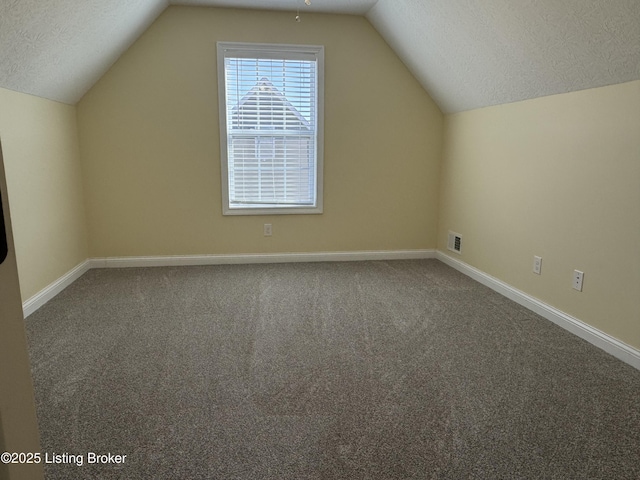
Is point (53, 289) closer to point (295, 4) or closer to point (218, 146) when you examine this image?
point (218, 146)

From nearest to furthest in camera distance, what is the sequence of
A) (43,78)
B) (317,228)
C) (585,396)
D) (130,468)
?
(130,468) < (585,396) < (43,78) < (317,228)

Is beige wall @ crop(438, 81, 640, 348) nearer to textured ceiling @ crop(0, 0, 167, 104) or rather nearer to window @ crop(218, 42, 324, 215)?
window @ crop(218, 42, 324, 215)

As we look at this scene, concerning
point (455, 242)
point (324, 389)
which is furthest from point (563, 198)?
point (324, 389)

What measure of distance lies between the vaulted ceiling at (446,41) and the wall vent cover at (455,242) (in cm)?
120

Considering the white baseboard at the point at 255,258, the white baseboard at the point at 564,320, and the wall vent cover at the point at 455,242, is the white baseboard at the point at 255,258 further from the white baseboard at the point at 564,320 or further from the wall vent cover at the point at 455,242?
the white baseboard at the point at 564,320

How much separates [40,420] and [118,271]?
7.93 ft

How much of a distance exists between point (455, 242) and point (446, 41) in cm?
184

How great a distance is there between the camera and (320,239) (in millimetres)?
4477

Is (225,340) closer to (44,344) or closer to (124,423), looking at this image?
(124,423)

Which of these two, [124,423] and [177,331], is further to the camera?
[177,331]

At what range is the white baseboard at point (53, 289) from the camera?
2999 millimetres

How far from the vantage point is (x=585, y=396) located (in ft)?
6.67

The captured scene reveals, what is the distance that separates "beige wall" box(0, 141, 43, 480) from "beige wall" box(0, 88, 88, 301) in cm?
250

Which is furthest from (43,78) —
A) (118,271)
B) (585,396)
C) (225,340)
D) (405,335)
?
(585,396)
